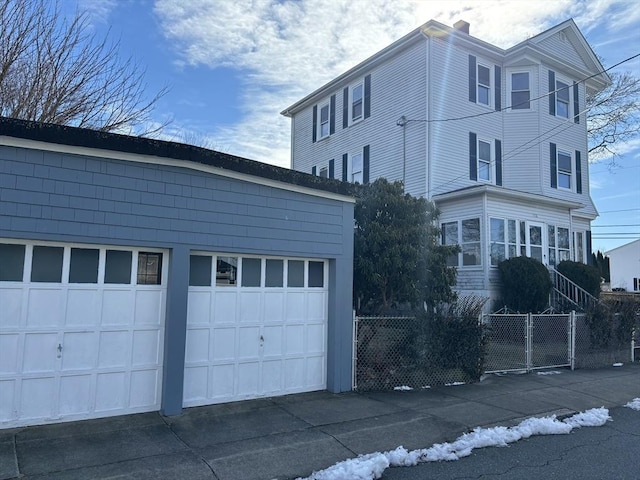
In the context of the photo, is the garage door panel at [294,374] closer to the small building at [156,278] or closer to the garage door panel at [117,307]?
the small building at [156,278]

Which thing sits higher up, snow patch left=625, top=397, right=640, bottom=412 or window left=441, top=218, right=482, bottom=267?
window left=441, top=218, right=482, bottom=267

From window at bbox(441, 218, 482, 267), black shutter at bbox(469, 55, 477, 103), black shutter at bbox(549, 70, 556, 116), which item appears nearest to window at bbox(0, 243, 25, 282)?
window at bbox(441, 218, 482, 267)

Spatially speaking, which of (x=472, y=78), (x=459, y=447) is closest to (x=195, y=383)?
(x=459, y=447)

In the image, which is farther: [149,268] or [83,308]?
[149,268]

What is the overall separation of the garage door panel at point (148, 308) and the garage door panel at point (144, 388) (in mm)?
689

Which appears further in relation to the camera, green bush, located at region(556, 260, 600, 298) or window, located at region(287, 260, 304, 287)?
green bush, located at region(556, 260, 600, 298)

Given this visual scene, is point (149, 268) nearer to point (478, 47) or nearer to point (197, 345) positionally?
point (197, 345)

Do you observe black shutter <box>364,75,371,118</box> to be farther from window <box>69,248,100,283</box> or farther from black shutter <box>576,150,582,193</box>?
window <box>69,248,100,283</box>

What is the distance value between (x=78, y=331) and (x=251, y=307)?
247 centimetres

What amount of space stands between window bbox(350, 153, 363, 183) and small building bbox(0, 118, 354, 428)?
37.3 feet

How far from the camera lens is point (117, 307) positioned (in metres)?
6.39

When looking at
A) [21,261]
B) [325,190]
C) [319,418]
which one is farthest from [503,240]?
[21,261]

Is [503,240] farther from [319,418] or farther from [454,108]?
[319,418]

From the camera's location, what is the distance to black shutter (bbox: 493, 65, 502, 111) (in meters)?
18.3
